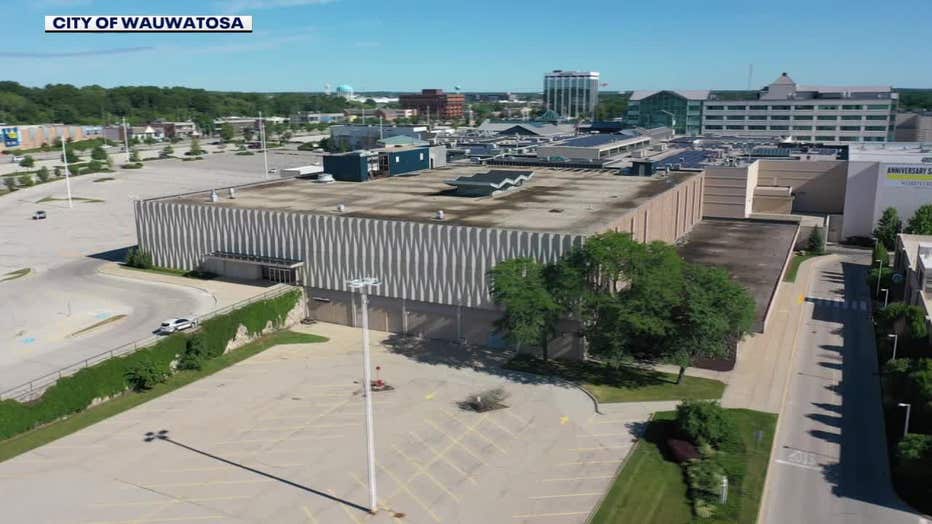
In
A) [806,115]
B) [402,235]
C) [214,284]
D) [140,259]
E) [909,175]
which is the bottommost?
[214,284]

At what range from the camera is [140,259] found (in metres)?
66.7

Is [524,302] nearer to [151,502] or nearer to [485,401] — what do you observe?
[485,401]

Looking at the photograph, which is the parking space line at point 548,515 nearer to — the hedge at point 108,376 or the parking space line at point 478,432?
the parking space line at point 478,432

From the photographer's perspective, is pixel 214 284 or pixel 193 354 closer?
pixel 193 354

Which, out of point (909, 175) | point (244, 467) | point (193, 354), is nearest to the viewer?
point (244, 467)

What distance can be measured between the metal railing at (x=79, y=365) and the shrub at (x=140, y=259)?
17.0m

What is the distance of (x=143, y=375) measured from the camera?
43844 mm

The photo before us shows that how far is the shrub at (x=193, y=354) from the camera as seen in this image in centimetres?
4706

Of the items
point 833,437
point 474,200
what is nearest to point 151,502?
point 833,437

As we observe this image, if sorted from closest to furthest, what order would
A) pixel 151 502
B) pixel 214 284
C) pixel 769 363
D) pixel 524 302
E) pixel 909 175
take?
pixel 151 502 → pixel 524 302 → pixel 769 363 → pixel 214 284 → pixel 909 175

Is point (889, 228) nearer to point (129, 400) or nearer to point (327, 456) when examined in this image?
point (327, 456)

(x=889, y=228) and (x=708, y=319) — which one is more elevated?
(x=708, y=319)

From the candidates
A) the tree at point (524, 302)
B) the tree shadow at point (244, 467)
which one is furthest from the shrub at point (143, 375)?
the tree at point (524, 302)

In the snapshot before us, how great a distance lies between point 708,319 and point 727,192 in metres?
54.9
